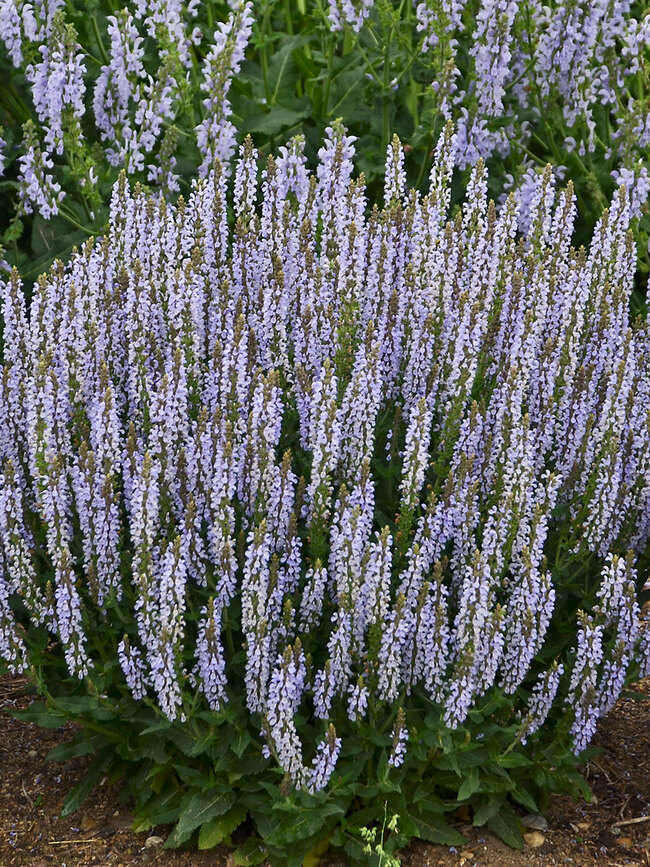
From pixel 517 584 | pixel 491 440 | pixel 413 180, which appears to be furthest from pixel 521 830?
pixel 413 180

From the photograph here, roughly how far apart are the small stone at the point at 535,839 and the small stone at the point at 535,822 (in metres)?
0.02

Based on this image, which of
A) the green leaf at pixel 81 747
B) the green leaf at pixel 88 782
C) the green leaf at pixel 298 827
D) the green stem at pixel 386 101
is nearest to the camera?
the green leaf at pixel 298 827

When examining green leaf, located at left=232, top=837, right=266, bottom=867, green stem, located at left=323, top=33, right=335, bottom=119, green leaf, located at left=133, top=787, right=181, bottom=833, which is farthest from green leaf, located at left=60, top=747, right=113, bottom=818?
green stem, located at left=323, top=33, right=335, bottom=119

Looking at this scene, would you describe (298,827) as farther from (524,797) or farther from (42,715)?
(42,715)

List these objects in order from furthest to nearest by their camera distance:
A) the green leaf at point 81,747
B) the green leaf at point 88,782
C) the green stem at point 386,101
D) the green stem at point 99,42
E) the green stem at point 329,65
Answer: the green stem at point 329,65 → the green stem at point 99,42 → the green stem at point 386,101 → the green leaf at point 88,782 → the green leaf at point 81,747

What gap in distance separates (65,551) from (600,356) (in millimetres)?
2065

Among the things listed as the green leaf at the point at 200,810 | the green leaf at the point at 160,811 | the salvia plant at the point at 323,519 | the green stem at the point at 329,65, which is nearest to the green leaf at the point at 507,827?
the salvia plant at the point at 323,519

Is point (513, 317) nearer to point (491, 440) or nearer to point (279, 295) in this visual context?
point (491, 440)

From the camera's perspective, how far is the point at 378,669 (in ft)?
11.0

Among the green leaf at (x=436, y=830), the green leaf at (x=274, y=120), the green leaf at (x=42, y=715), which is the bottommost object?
the green leaf at (x=436, y=830)

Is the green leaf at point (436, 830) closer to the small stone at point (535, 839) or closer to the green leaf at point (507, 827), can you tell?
the green leaf at point (507, 827)

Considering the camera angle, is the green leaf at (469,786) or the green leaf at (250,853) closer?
the green leaf at (469,786)

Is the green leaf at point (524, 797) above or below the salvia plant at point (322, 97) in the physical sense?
below

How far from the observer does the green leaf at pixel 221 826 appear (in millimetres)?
3586
